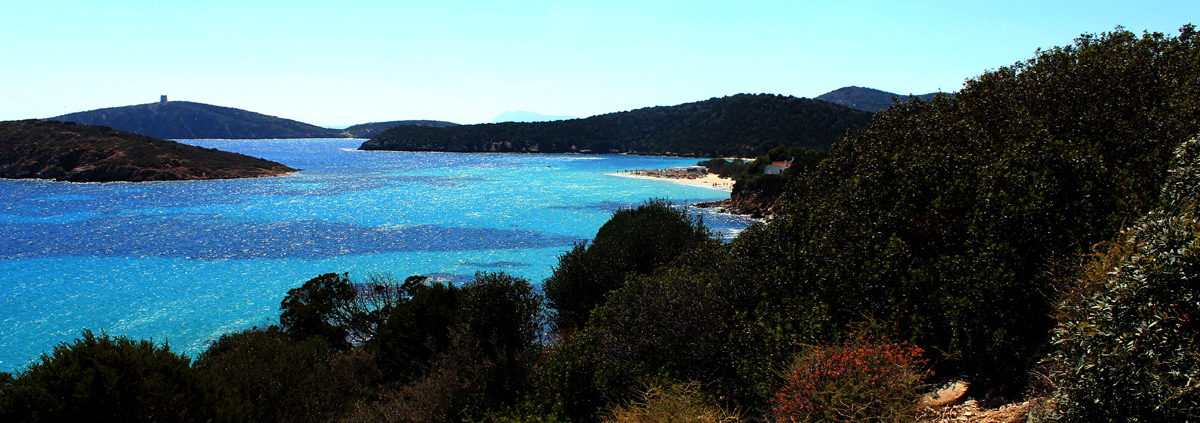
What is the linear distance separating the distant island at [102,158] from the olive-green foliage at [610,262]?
10130 centimetres

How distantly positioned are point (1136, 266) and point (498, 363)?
13817mm

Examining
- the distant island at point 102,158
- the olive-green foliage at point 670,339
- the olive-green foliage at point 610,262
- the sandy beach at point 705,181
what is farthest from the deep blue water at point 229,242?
the olive-green foliage at point 670,339

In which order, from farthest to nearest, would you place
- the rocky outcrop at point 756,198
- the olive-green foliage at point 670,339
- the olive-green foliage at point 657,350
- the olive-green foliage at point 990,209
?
the rocky outcrop at point 756,198 → the olive-green foliage at point 670,339 → the olive-green foliage at point 657,350 → the olive-green foliage at point 990,209

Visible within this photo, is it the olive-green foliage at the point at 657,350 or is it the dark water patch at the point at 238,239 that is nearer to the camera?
the olive-green foliage at the point at 657,350

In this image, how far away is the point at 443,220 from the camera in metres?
62.8

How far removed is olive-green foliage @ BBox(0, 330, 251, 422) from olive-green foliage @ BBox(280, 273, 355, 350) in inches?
419

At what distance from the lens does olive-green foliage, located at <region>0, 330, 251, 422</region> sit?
1024cm

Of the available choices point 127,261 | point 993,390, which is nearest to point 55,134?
point 127,261

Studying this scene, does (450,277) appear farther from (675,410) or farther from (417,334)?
(675,410)

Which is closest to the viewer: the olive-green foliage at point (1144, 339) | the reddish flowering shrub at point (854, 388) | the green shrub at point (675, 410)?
the olive-green foliage at point (1144, 339)

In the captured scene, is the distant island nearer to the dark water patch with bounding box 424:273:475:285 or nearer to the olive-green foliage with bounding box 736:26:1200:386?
the dark water patch with bounding box 424:273:475:285

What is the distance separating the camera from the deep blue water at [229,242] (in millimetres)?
31469

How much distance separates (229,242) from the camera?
50469 mm

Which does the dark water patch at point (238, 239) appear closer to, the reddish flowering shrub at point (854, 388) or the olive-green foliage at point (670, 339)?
the olive-green foliage at point (670, 339)
